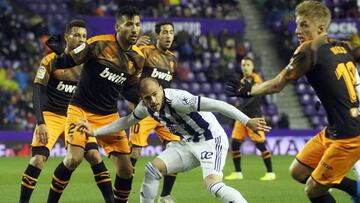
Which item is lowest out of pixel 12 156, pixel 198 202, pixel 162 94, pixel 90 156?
pixel 12 156

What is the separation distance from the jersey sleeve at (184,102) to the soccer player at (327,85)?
910 mm

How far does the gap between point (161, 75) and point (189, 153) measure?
3.18 m

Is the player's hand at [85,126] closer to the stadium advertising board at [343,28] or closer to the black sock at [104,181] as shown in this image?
the black sock at [104,181]

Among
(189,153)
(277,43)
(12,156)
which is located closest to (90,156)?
(189,153)

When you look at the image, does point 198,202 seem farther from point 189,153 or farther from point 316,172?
point 316,172

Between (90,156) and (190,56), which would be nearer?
(90,156)

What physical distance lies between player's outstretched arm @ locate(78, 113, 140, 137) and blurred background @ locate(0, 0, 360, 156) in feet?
43.3

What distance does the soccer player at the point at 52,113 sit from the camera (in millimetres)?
9508

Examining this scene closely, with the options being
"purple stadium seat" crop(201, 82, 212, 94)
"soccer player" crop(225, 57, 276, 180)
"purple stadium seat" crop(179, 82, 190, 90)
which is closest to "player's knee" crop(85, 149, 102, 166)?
"soccer player" crop(225, 57, 276, 180)

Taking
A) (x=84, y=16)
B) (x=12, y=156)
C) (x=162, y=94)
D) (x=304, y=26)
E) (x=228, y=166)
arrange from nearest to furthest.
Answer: (x=304, y=26) → (x=162, y=94) → (x=228, y=166) → (x=12, y=156) → (x=84, y=16)

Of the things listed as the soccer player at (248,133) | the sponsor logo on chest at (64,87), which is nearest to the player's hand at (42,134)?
the sponsor logo on chest at (64,87)

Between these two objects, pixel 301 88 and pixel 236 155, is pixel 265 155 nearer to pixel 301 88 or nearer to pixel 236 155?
pixel 236 155

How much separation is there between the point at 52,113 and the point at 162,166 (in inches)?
105

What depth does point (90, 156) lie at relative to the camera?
9.53 meters
